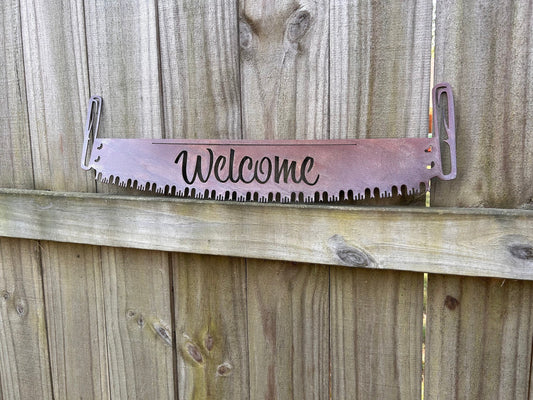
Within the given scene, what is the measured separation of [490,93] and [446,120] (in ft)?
0.27

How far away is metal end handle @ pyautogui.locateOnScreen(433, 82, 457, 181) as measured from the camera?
0.70 metres

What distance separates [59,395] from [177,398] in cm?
38

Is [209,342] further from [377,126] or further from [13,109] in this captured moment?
[13,109]

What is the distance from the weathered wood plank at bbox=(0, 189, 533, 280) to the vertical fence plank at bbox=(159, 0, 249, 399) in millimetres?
101

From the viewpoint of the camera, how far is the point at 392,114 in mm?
747

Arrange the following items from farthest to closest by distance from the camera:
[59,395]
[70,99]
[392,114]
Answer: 1. [59,395]
2. [70,99]
3. [392,114]

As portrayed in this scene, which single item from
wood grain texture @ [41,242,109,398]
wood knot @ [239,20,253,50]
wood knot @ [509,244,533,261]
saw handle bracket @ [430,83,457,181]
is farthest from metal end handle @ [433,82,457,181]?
wood grain texture @ [41,242,109,398]

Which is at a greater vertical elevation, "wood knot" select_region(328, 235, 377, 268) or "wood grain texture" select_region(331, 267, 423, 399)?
"wood knot" select_region(328, 235, 377, 268)

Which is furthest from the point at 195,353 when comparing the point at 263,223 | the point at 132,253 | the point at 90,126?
the point at 90,126

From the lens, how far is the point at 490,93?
69 cm

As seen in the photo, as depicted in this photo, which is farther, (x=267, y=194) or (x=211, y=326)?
(x=211, y=326)

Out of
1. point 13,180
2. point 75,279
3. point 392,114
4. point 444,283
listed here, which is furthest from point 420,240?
point 13,180

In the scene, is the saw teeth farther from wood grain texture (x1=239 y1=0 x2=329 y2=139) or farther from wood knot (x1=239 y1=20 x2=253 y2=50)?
wood knot (x1=239 y1=20 x2=253 y2=50)

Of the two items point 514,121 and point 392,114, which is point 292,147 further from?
point 514,121
